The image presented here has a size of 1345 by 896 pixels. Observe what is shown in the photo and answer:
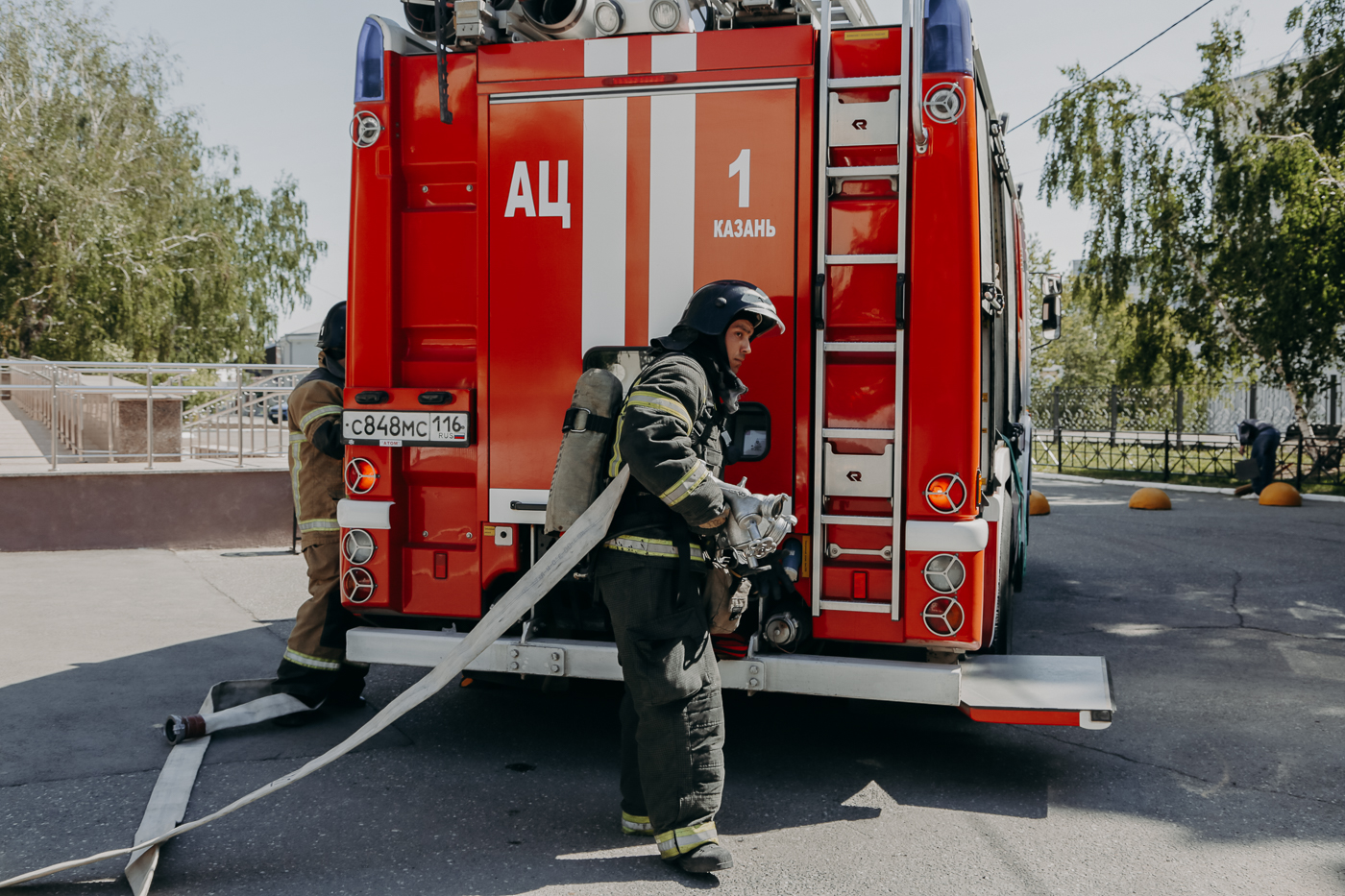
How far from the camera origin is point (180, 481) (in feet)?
35.6

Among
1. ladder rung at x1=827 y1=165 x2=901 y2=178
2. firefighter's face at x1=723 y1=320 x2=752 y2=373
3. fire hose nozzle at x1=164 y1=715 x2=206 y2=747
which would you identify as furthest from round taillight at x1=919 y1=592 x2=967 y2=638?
fire hose nozzle at x1=164 y1=715 x2=206 y2=747

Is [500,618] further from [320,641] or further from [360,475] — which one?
[320,641]

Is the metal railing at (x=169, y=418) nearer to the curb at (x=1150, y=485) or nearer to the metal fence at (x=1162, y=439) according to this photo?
the curb at (x=1150, y=485)

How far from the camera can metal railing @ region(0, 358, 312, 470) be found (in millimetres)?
11398

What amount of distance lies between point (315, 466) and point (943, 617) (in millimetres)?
2937

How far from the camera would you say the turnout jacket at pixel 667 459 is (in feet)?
11.1

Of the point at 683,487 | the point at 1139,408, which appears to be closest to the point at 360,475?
the point at 683,487

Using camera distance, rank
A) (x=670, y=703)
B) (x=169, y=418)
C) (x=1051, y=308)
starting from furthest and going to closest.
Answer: (x=169, y=418), (x=1051, y=308), (x=670, y=703)

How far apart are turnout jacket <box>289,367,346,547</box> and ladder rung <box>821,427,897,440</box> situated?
91.2 inches

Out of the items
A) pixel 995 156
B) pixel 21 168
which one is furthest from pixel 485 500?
pixel 21 168

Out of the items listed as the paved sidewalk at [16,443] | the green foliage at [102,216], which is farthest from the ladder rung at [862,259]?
the green foliage at [102,216]

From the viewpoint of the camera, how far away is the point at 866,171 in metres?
3.92

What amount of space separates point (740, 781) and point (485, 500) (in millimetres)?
1522

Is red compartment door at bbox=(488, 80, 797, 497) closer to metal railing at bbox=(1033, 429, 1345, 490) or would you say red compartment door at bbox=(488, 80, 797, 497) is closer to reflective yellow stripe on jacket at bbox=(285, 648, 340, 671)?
reflective yellow stripe on jacket at bbox=(285, 648, 340, 671)
